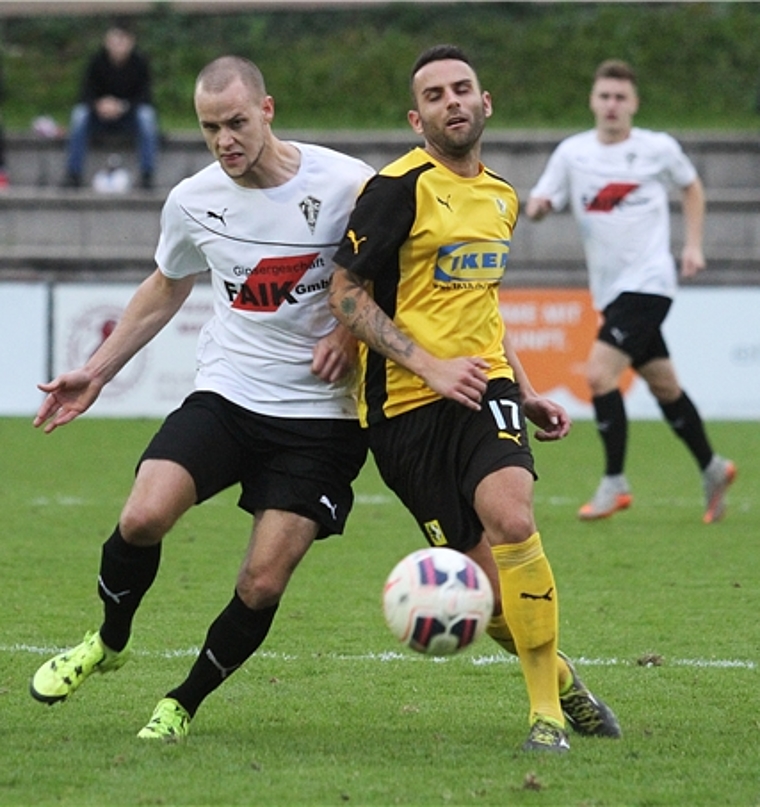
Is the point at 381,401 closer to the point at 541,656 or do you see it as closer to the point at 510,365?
the point at 510,365

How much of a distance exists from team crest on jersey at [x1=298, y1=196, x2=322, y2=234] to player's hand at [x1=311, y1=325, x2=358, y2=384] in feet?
1.15

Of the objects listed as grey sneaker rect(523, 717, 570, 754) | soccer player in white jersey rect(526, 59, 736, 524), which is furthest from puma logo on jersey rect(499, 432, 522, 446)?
soccer player in white jersey rect(526, 59, 736, 524)

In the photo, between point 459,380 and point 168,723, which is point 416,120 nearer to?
point 459,380

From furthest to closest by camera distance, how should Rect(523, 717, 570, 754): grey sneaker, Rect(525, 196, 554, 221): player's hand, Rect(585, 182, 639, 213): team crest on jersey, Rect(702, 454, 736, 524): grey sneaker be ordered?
Rect(585, 182, 639, 213): team crest on jersey, Rect(702, 454, 736, 524): grey sneaker, Rect(525, 196, 554, 221): player's hand, Rect(523, 717, 570, 754): grey sneaker

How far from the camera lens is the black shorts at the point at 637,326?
33.8ft

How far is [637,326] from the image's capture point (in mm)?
10320

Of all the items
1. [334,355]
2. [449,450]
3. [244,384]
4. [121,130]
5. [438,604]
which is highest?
[334,355]

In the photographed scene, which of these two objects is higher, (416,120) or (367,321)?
(416,120)

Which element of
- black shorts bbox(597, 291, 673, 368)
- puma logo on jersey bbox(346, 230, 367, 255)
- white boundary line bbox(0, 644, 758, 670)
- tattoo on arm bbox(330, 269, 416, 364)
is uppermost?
puma logo on jersey bbox(346, 230, 367, 255)

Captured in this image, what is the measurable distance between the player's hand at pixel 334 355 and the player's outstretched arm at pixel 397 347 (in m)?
0.11

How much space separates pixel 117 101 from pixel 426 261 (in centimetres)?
1530

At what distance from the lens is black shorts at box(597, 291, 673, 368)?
33.8 feet

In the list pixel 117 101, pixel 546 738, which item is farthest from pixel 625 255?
pixel 117 101

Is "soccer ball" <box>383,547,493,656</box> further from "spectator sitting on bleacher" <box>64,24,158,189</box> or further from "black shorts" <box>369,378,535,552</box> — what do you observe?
"spectator sitting on bleacher" <box>64,24,158,189</box>
